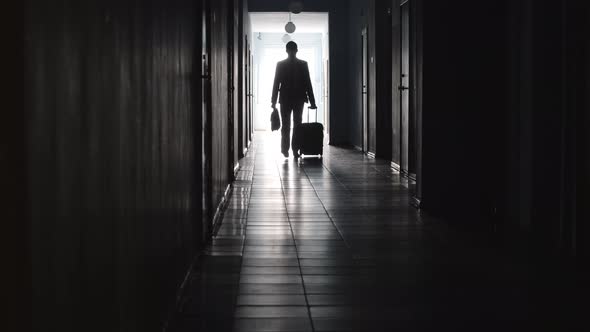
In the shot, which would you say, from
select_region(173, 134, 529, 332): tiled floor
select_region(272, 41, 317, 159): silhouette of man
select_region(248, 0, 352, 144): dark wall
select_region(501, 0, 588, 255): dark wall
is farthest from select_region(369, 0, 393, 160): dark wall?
select_region(501, 0, 588, 255): dark wall

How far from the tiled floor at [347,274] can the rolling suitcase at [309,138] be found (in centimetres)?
469

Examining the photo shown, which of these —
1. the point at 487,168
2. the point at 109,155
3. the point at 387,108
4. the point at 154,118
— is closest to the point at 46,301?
the point at 109,155

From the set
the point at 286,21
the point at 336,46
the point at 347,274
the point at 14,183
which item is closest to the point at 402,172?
the point at 347,274

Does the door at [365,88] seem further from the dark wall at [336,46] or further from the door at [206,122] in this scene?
the door at [206,122]

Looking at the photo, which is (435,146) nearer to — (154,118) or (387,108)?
(154,118)

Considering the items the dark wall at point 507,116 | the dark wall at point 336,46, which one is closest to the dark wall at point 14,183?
the dark wall at point 507,116

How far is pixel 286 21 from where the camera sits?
58.5 ft

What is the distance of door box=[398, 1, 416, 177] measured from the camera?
8.25 meters

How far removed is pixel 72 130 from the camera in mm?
1283

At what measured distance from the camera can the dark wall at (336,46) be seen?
14656mm

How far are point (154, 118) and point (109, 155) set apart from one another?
2.54ft

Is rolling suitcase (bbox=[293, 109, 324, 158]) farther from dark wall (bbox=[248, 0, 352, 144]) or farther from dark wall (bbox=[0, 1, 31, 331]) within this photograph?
dark wall (bbox=[0, 1, 31, 331])

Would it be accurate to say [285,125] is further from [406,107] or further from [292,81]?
[406,107]

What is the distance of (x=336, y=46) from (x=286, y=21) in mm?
→ 3417
